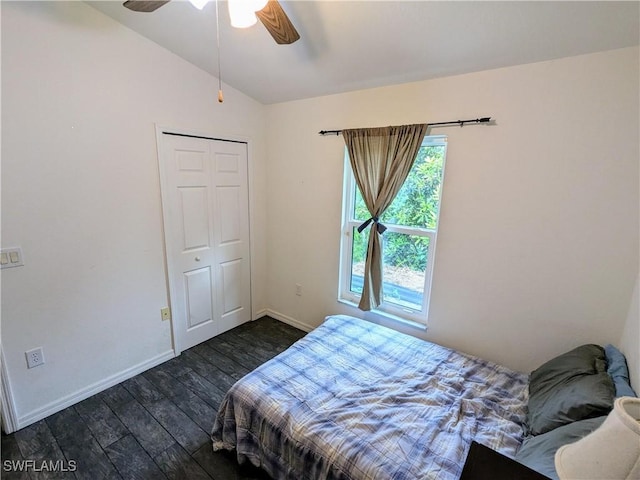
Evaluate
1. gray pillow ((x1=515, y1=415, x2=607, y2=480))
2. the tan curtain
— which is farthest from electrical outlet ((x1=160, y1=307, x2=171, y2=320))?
gray pillow ((x1=515, y1=415, x2=607, y2=480))

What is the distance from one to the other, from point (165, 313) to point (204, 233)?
0.75 m

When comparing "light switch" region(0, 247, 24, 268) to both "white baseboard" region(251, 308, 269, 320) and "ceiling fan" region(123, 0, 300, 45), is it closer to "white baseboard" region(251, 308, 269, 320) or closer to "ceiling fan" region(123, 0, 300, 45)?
"ceiling fan" region(123, 0, 300, 45)

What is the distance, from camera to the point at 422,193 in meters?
2.25

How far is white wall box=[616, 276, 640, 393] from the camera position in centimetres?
133

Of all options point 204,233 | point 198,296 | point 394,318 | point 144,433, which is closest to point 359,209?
point 394,318

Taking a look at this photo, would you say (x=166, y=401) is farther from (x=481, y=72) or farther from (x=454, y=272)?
(x=481, y=72)

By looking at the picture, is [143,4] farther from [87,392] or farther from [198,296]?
[87,392]

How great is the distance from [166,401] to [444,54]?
2917 millimetres

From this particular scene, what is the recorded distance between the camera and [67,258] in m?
1.93

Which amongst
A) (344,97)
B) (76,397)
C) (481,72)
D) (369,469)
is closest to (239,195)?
(344,97)

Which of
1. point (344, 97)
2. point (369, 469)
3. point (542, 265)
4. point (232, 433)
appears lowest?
point (232, 433)

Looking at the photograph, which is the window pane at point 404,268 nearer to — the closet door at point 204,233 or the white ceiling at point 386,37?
the white ceiling at point 386,37

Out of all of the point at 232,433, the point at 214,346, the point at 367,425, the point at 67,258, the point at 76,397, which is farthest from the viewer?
the point at 214,346

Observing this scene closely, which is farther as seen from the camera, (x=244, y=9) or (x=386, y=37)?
(x=386, y=37)
